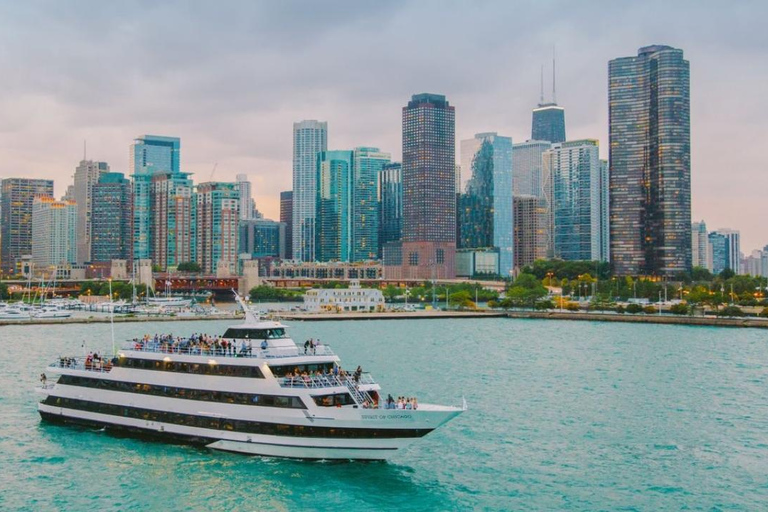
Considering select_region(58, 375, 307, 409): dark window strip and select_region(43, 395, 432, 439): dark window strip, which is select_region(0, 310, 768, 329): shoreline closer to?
select_region(58, 375, 307, 409): dark window strip

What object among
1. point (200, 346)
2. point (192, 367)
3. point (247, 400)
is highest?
point (200, 346)

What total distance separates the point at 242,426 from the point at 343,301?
120m

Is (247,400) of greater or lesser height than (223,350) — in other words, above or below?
below

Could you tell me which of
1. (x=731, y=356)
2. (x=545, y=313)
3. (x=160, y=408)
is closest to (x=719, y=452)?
(x=160, y=408)

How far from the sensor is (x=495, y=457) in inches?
1533

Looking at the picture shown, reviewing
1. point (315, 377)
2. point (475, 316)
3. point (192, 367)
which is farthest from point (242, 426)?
point (475, 316)

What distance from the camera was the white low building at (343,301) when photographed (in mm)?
155050

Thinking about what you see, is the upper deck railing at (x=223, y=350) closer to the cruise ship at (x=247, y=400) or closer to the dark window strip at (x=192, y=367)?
the cruise ship at (x=247, y=400)

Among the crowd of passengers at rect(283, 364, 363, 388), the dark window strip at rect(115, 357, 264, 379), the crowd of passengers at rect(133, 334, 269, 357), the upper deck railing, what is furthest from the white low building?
the crowd of passengers at rect(283, 364, 363, 388)

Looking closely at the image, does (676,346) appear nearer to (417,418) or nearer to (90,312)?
(417,418)

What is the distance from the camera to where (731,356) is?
258ft

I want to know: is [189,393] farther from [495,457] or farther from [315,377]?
[495,457]

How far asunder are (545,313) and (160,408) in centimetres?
11511

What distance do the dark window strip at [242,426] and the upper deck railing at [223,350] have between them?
10.00 feet
